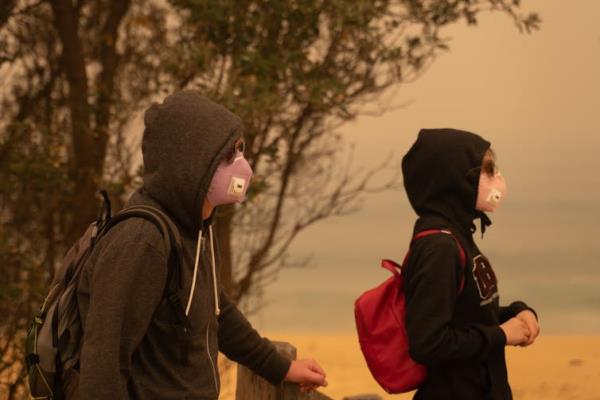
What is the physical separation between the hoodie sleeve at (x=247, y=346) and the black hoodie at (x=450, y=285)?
0.45m

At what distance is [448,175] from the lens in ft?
10.1

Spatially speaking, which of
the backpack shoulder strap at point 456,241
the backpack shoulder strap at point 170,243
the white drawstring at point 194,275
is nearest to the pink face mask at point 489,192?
the backpack shoulder strap at point 456,241

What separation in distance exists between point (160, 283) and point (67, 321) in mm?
283

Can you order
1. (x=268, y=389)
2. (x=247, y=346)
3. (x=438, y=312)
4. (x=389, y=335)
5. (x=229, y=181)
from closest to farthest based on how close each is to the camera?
(x=229, y=181)
(x=438, y=312)
(x=389, y=335)
(x=247, y=346)
(x=268, y=389)

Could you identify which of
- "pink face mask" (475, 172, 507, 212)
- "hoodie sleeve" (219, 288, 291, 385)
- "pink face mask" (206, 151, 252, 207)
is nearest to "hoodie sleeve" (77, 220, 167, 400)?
"pink face mask" (206, 151, 252, 207)

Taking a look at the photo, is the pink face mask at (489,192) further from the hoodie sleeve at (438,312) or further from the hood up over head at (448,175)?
the hoodie sleeve at (438,312)

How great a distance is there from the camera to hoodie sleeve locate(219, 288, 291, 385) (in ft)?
10.2

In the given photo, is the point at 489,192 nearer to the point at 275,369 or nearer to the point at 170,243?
the point at 275,369

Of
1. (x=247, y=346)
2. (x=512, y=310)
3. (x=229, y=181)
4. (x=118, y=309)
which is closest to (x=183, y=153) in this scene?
(x=229, y=181)

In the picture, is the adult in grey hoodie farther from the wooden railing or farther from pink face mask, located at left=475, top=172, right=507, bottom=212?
pink face mask, located at left=475, top=172, right=507, bottom=212

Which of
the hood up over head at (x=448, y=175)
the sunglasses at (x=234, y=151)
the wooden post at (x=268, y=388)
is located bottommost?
the wooden post at (x=268, y=388)

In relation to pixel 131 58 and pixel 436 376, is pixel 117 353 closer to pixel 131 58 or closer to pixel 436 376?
pixel 436 376

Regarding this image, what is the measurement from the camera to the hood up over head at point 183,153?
2582 mm

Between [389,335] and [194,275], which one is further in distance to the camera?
[389,335]
